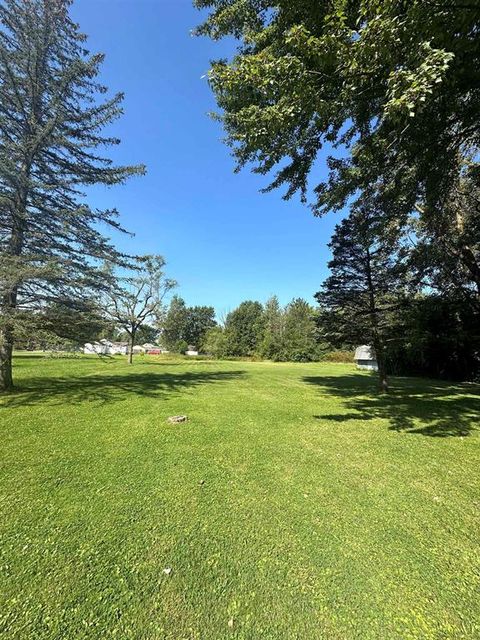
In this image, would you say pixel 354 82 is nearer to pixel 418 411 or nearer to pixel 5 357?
pixel 418 411

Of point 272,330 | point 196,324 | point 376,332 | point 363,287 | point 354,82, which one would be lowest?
point 376,332

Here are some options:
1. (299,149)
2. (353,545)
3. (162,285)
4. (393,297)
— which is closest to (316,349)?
(162,285)

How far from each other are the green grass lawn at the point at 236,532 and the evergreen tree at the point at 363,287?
581 centimetres

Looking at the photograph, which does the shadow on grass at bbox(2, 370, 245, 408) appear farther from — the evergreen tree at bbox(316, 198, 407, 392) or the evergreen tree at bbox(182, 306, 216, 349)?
the evergreen tree at bbox(182, 306, 216, 349)

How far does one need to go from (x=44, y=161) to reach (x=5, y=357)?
5.62 meters

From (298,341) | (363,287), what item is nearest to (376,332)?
(363,287)

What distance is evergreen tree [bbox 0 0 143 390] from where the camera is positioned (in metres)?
7.79

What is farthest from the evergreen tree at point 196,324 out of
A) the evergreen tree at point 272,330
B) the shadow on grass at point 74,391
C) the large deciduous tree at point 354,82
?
the large deciduous tree at point 354,82

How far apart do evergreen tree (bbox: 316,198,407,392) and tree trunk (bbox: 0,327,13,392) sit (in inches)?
407

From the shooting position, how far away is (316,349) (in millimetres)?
39250

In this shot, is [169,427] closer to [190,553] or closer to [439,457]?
[190,553]

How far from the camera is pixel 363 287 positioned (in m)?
11.5

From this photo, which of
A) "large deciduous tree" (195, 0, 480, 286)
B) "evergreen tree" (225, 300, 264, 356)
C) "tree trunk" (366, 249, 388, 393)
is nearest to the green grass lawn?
"large deciduous tree" (195, 0, 480, 286)

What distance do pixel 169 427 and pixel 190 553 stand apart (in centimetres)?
339
